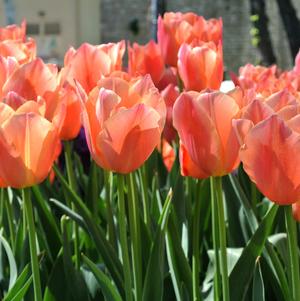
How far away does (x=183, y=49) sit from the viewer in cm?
118

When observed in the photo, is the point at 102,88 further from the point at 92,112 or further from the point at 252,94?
the point at 252,94

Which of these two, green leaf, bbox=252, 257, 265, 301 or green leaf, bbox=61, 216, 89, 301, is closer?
green leaf, bbox=252, 257, 265, 301

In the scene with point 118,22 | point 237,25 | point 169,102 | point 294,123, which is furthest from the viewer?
point 118,22

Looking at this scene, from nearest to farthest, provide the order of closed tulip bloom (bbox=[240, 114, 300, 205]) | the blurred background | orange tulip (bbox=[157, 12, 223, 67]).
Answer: closed tulip bloom (bbox=[240, 114, 300, 205]) < orange tulip (bbox=[157, 12, 223, 67]) < the blurred background

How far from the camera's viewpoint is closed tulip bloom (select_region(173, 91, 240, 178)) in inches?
30.7

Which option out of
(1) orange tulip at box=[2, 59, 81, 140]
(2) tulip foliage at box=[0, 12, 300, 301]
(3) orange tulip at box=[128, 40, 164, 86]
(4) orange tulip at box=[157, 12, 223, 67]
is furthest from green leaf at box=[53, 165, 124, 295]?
(4) orange tulip at box=[157, 12, 223, 67]

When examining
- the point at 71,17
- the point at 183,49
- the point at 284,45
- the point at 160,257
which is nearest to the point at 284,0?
the point at 183,49

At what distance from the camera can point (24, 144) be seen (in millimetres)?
820

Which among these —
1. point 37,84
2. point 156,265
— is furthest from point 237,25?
point 156,265

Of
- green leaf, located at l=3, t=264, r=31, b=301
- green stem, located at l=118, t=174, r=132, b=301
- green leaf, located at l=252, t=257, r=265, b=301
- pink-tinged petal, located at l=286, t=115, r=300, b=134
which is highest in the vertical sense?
pink-tinged petal, located at l=286, t=115, r=300, b=134

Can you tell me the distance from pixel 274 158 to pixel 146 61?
68 centimetres

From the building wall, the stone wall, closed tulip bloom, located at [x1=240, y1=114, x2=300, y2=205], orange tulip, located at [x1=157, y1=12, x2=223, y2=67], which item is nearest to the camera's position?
closed tulip bloom, located at [x1=240, y1=114, x2=300, y2=205]

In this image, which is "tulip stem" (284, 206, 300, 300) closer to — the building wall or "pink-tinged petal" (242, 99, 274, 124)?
"pink-tinged petal" (242, 99, 274, 124)

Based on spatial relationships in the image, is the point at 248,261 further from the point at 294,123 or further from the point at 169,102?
the point at 169,102
